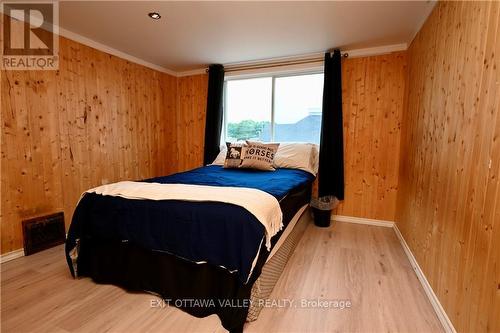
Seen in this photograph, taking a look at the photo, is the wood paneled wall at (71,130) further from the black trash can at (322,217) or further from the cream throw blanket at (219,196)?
the black trash can at (322,217)

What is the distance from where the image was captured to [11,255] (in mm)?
2229

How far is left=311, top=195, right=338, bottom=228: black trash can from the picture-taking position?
3.05 m

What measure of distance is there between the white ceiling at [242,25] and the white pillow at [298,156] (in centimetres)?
118

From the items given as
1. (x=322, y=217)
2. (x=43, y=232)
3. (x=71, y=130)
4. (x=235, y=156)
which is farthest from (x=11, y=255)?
(x=322, y=217)

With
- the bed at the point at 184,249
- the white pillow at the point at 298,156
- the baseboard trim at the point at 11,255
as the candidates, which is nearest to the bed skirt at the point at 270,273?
the bed at the point at 184,249

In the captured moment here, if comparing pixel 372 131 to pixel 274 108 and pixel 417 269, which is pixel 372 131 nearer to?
pixel 274 108

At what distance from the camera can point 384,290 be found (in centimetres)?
178

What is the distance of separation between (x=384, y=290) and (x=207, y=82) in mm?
3470

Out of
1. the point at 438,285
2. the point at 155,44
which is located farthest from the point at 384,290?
the point at 155,44

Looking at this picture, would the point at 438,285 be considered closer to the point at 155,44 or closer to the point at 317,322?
the point at 317,322

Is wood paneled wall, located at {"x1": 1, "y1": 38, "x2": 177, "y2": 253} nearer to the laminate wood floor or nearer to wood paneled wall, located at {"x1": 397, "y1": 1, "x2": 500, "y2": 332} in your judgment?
the laminate wood floor

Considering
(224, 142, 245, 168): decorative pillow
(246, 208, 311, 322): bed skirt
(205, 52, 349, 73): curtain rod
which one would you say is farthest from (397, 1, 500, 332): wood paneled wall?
(224, 142, 245, 168): decorative pillow

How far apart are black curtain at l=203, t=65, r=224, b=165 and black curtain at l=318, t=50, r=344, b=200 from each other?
1504 millimetres

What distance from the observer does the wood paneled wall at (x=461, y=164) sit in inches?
43.1
